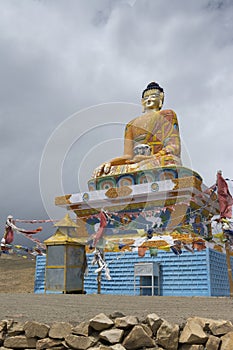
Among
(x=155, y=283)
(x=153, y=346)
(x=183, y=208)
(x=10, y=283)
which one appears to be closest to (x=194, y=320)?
(x=153, y=346)

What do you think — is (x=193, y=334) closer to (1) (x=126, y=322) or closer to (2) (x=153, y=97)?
(1) (x=126, y=322)

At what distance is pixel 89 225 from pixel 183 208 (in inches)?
158

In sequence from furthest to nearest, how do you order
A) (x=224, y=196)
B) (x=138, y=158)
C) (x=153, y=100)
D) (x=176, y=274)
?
(x=153, y=100)
(x=138, y=158)
(x=176, y=274)
(x=224, y=196)

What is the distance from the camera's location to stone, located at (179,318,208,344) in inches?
109

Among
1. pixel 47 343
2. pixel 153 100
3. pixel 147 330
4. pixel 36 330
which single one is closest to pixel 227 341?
pixel 147 330

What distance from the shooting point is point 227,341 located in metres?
2.72

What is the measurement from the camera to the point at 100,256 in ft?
35.5

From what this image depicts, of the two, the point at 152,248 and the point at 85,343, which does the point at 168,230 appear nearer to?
the point at 152,248

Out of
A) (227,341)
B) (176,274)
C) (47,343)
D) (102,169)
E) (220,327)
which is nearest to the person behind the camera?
(227,341)

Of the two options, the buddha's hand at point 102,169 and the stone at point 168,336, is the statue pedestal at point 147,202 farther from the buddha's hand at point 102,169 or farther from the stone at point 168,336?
the stone at point 168,336

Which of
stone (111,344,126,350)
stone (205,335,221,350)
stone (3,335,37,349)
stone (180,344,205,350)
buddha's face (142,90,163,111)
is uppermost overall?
buddha's face (142,90,163,111)

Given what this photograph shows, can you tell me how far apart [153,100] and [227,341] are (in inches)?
633

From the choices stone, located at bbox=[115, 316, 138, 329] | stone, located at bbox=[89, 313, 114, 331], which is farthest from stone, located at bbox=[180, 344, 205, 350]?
stone, located at bbox=[89, 313, 114, 331]

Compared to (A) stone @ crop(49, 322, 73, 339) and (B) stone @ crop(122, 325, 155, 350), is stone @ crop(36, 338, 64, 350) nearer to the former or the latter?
(A) stone @ crop(49, 322, 73, 339)
